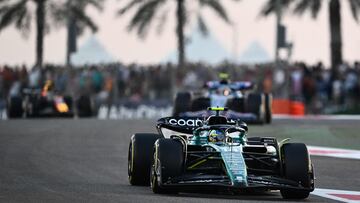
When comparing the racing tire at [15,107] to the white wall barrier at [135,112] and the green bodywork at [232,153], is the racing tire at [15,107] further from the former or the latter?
the green bodywork at [232,153]

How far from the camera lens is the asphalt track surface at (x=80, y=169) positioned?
40.9 feet

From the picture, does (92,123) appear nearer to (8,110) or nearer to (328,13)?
(8,110)

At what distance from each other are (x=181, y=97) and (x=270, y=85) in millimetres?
12492

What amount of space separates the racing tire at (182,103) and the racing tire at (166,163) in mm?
15564

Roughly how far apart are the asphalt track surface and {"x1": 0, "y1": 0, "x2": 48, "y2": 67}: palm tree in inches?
737

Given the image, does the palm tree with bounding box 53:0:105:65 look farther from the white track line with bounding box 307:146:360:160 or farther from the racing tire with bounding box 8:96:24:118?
the white track line with bounding box 307:146:360:160

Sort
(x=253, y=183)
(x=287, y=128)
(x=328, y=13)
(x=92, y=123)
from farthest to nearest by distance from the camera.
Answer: (x=328, y=13), (x=92, y=123), (x=287, y=128), (x=253, y=183)

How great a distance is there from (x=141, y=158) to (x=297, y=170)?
6.85ft

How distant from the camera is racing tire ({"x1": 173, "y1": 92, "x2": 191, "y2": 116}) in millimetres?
28672

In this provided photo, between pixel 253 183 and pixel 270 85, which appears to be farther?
pixel 270 85

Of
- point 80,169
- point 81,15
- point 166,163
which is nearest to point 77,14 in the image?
point 81,15

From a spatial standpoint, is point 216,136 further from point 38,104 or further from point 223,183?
point 38,104

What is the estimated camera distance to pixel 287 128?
28.2 metres

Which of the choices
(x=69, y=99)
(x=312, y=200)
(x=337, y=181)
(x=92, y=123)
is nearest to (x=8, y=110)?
(x=69, y=99)
